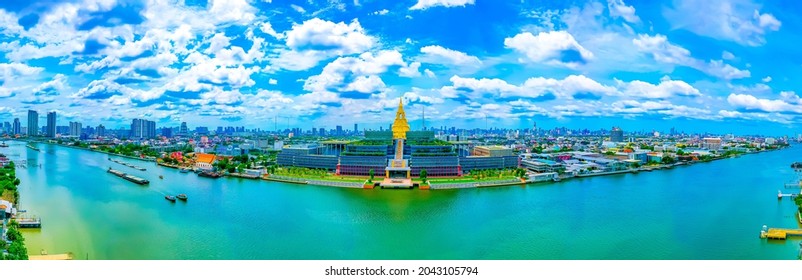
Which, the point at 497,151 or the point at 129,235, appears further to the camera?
the point at 497,151

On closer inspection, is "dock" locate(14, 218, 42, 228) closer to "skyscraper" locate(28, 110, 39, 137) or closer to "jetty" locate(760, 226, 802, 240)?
"jetty" locate(760, 226, 802, 240)

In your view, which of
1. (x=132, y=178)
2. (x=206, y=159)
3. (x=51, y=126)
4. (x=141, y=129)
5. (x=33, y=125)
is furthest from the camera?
(x=141, y=129)

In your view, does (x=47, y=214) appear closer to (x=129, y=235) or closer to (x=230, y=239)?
(x=129, y=235)

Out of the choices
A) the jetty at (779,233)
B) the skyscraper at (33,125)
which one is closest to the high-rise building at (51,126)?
the skyscraper at (33,125)

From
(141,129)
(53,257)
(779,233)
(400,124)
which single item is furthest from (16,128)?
(779,233)

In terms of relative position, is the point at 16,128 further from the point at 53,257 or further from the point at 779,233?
the point at 779,233
